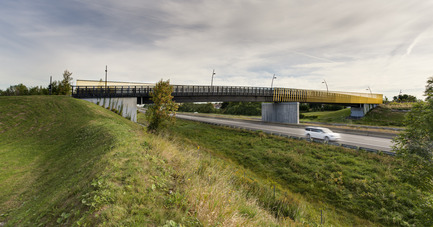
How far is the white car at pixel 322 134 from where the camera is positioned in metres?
22.1

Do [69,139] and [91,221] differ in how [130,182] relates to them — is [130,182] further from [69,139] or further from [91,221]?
[69,139]

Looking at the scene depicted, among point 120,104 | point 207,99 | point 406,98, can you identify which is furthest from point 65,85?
point 406,98

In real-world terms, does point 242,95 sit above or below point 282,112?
above

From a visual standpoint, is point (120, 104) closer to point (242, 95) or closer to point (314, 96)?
point (242, 95)

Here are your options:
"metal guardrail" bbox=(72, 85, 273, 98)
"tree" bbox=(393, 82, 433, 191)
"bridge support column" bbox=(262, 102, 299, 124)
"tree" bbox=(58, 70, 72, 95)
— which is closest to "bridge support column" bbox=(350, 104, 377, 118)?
"bridge support column" bbox=(262, 102, 299, 124)

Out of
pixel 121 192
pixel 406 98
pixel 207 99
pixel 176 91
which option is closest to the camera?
pixel 121 192

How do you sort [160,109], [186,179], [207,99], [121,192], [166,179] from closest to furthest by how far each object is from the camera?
[121,192] < [166,179] < [186,179] < [160,109] < [207,99]

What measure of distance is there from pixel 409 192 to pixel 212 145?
1860 cm

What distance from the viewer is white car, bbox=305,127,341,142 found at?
870 inches

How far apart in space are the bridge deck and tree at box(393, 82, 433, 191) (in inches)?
1215

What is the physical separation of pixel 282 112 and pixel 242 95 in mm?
10954

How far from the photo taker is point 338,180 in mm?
14297

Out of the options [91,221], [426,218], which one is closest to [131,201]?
[91,221]

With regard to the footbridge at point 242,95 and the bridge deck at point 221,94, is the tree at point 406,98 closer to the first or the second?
the footbridge at point 242,95
